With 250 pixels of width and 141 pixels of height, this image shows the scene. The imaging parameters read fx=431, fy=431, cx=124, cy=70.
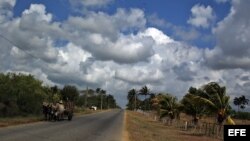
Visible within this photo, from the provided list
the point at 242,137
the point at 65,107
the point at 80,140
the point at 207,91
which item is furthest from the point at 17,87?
the point at 242,137

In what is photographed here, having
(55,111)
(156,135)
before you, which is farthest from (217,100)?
(55,111)

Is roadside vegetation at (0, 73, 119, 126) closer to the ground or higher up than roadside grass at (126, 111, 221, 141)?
higher up

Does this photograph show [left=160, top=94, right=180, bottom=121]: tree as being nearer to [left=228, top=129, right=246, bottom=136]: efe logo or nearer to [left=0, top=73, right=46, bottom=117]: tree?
[left=0, top=73, right=46, bottom=117]: tree

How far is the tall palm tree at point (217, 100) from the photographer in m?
39.2

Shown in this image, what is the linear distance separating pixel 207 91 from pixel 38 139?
2390 cm

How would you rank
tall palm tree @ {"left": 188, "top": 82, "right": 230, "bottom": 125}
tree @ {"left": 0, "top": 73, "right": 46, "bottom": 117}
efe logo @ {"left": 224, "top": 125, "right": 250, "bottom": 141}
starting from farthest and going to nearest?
1. tree @ {"left": 0, "top": 73, "right": 46, "bottom": 117}
2. tall palm tree @ {"left": 188, "top": 82, "right": 230, "bottom": 125}
3. efe logo @ {"left": 224, "top": 125, "right": 250, "bottom": 141}

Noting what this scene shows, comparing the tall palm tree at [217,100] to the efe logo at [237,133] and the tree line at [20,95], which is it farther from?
the efe logo at [237,133]

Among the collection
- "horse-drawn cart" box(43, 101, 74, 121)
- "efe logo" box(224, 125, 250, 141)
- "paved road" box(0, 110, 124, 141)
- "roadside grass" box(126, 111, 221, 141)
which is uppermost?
"efe logo" box(224, 125, 250, 141)

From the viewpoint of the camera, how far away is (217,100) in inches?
1566

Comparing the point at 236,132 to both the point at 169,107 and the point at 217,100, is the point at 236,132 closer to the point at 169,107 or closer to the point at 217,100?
the point at 217,100

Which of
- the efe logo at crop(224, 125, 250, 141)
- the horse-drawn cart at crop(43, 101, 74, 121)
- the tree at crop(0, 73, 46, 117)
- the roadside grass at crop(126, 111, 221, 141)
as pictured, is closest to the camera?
the efe logo at crop(224, 125, 250, 141)

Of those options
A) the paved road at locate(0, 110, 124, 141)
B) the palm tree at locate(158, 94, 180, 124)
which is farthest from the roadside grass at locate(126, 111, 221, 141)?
the palm tree at locate(158, 94, 180, 124)

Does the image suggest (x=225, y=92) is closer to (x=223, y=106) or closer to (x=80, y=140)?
(x=223, y=106)

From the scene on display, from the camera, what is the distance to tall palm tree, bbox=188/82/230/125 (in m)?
39.2
